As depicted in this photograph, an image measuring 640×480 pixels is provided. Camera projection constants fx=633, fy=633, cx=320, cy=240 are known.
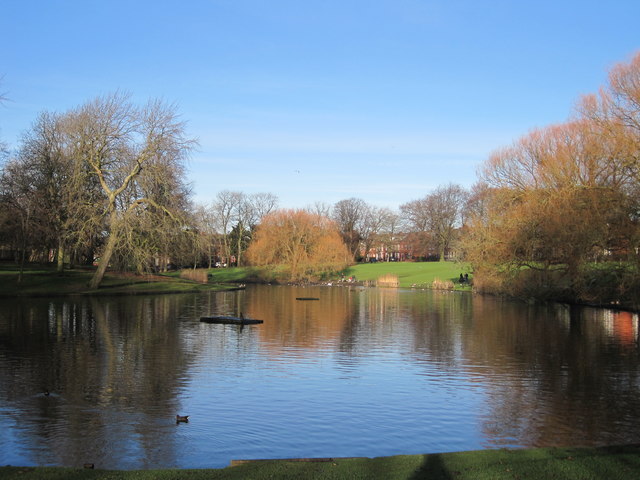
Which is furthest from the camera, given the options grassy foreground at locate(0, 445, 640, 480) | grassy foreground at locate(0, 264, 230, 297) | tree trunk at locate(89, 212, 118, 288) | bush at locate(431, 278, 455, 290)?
bush at locate(431, 278, 455, 290)

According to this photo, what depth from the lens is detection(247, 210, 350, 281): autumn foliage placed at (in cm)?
7656

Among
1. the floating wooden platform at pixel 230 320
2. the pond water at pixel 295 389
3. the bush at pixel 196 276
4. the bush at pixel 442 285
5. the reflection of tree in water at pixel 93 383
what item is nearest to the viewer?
the reflection of tree in water at pixel 93 383

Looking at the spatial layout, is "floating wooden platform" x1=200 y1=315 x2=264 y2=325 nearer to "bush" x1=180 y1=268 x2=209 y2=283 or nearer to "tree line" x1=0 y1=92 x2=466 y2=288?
"tree line" x1=0 y1=92 x2=466 y2=288

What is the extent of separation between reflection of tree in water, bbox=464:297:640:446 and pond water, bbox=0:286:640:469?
53mm

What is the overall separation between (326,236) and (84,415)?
6777 centimetres

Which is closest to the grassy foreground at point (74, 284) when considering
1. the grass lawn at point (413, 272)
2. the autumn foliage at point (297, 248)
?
the autumn foliage at point (297, 248)

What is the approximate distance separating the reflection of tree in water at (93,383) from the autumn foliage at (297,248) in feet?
157

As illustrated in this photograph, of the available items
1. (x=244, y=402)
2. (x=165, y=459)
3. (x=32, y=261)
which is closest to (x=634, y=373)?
(x=244, y=402)

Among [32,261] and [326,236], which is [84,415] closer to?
[32,261]

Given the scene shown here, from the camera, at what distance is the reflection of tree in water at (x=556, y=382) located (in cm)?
1145

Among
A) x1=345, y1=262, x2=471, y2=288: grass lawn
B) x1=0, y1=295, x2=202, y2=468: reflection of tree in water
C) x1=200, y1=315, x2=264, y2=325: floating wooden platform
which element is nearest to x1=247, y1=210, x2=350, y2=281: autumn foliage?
x1=345, y1=262, x2=471, y2=288: grass lawn

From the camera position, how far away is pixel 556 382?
52.5ft

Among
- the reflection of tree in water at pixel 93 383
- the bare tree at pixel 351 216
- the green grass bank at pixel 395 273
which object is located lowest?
the reflection of tree in water at pixel 93 383

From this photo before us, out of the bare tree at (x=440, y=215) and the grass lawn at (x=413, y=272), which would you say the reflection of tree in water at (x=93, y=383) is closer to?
the grass lawn at (x=413, y=272)
